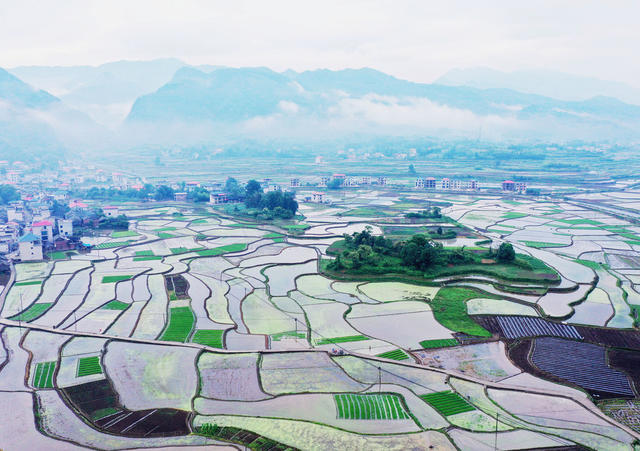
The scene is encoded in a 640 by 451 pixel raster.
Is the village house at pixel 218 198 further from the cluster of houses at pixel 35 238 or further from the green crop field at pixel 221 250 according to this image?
the green crop field at pixel 221 250

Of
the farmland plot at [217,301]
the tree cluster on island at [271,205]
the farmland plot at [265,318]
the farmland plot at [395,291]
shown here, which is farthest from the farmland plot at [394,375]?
the tree cluster on island at [271,205]

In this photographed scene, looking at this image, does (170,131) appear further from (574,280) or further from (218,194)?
(574,280)

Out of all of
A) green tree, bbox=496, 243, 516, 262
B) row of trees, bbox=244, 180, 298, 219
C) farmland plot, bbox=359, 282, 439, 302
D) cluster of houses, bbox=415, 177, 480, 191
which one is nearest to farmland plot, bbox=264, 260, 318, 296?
farmland plot, bbox=359, 282, 439, 302

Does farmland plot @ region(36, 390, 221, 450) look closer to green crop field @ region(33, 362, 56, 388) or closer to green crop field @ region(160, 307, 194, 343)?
green crop field @ region(33, 362, 56, 388)

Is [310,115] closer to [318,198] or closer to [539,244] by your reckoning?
[318,198]

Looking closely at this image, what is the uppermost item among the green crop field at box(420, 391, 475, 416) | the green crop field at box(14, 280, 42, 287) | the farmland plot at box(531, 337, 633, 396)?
the farmland plot at box(531, 337, 633, 396)

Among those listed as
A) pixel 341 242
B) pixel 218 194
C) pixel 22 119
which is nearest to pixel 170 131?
pixel 22 119

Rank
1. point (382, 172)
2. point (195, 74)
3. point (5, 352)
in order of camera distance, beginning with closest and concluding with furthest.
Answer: point (5, 352), point (382, 172), point (195, 74)
